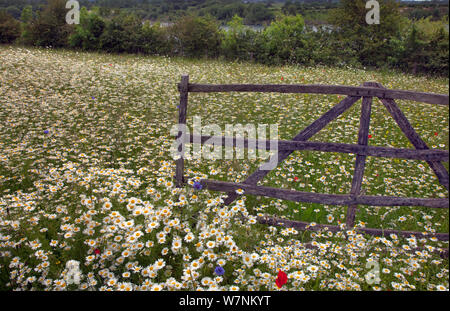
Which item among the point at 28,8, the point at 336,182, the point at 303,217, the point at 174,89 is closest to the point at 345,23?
the point at 174,89

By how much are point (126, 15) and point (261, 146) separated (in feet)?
80.3

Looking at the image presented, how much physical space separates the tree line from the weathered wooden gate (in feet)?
35.7


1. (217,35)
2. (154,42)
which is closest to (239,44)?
(217,35)

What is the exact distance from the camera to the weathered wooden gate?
336cm

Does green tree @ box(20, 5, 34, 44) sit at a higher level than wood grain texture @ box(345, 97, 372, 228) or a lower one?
higher

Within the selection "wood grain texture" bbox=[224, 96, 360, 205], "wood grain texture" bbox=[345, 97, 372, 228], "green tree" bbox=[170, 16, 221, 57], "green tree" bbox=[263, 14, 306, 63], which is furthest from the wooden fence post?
"green tree" bbox=[170, 16, 221, 57]

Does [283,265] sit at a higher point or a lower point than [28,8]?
lower

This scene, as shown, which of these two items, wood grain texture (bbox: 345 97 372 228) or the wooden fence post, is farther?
the wooden fence post

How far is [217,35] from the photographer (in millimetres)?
21484

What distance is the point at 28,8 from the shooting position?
26.4 metres

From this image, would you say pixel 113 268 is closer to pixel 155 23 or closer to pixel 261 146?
pixel 261 146

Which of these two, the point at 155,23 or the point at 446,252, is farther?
the point at 155,23

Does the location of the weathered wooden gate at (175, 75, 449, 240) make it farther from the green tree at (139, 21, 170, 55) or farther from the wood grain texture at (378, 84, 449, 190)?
the green tree at (139, 21, 170, 55)

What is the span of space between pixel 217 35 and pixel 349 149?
19.9m
